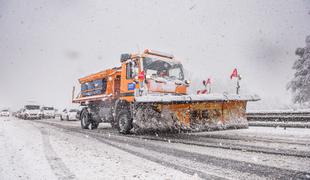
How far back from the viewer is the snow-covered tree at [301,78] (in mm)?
24266

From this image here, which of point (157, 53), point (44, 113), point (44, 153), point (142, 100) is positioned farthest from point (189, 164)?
point (44, 113)

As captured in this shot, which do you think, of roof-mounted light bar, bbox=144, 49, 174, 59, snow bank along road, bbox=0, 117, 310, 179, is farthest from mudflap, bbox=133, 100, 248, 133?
snow bank along road, bbox=0, 117, 310, 179

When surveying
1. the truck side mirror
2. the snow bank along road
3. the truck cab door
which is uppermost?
the truck side mirror

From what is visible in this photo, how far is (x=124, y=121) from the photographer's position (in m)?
9.31

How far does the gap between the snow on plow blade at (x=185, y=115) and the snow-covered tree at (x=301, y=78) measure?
18.4 m

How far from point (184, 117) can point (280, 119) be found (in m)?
5.77

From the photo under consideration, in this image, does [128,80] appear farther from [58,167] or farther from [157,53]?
[58,167]

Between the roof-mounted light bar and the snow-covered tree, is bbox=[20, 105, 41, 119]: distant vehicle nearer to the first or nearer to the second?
the roof-mounted light bar

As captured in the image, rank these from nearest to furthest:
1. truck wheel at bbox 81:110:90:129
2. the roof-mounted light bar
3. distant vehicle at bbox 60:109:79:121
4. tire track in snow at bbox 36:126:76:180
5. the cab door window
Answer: tire track in snow at bbox 36:126:76:180, the cab door window, the roof-mounted light bar, truck wheel at bbox 81:110:90:129, distant vehicle at bbox 60:109:79:121

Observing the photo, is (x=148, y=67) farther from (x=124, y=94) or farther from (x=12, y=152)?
(x=12, y=152)

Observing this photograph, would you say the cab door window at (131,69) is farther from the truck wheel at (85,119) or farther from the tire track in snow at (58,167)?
the tire track in snow at (58,167)

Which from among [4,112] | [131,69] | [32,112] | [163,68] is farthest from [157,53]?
[4,112]

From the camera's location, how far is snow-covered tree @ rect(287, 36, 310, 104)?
24.3m

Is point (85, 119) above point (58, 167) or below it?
above
